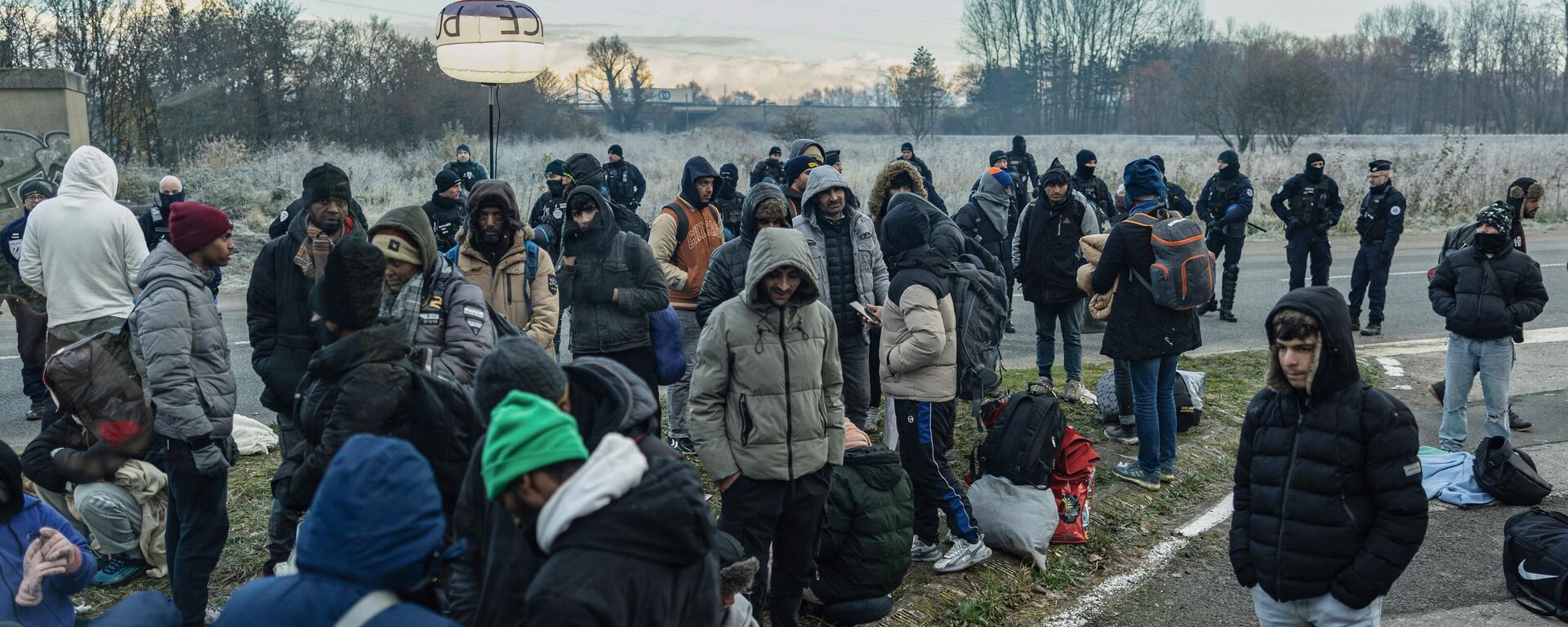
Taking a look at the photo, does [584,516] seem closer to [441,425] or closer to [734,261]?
[441,425]

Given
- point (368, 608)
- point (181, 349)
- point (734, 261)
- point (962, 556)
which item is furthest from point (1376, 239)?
point (368, 608)

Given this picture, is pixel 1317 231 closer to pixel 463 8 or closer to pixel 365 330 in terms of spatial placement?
pixel 463 8

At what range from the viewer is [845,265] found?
6.47m

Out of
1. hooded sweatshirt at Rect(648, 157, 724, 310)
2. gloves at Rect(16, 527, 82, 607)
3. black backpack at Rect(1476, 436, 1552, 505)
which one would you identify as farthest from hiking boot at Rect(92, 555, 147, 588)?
black backpack at Rect(1476, 436, 1552, 505)

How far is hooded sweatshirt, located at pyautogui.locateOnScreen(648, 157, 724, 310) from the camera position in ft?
23.9

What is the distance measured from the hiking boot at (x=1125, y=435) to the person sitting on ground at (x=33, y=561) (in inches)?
240

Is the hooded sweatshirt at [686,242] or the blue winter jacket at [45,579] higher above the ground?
the hooded sweatshirt at [686,242]

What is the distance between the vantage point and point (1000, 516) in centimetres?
580

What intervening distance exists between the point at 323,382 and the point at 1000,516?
137 inches

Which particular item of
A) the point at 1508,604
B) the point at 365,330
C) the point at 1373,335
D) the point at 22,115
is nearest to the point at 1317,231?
the point at 1373,335

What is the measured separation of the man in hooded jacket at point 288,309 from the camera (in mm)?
4637

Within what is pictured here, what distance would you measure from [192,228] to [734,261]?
271 centimetres

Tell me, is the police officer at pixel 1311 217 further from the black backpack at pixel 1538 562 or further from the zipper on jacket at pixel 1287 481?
the zipper on jacket at pixel 1287 481

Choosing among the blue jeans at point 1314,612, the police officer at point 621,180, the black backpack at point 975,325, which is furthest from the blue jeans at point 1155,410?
the police officer at point 621,180
